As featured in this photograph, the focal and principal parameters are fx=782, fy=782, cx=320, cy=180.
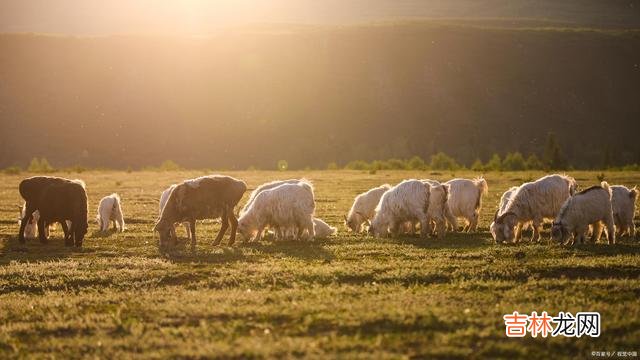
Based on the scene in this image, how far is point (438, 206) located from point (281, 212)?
4794 mm

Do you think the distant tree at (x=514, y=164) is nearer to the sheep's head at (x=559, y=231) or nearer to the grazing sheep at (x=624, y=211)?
the grazing sheep at (x=624, y=211)

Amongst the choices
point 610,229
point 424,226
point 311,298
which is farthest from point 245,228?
point 610,229

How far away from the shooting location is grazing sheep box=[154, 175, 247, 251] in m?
21.9

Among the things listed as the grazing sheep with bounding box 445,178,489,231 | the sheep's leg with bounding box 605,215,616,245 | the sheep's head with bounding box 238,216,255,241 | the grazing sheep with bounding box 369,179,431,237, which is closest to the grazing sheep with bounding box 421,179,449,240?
the grazing sheep with bounding box 369,179,431,237

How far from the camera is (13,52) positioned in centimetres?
16488

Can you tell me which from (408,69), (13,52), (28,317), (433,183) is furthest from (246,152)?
(28,317)

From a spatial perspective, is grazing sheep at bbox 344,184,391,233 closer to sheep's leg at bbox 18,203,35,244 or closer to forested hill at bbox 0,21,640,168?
sheep's leg at bbox 18,203,35,244

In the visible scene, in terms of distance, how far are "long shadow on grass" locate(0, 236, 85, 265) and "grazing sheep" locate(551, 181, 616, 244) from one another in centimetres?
1267

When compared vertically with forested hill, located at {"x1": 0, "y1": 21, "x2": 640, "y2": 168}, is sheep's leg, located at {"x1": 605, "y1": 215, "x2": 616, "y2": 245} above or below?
A: below

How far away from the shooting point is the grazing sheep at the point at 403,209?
2352 cm

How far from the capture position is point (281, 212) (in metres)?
23.0

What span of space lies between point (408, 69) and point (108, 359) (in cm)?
16399

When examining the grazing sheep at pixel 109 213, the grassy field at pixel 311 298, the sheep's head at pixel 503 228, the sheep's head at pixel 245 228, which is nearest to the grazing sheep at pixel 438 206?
the grassy field at pixel 311 298

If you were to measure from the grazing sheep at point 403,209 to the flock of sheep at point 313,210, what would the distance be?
0.10 feet
